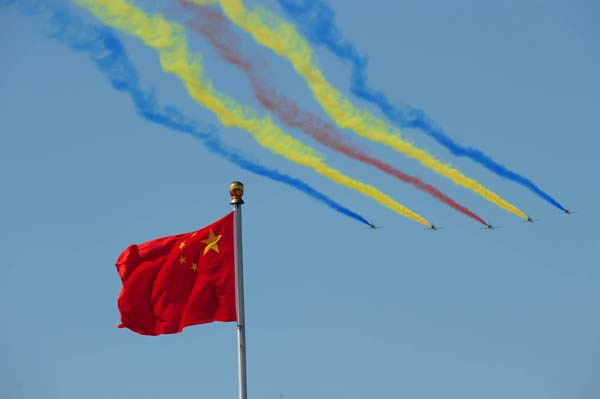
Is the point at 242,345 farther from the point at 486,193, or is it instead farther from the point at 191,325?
the point at 486,193

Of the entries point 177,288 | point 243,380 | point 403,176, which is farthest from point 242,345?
point 403,176

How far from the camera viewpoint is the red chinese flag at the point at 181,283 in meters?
40.2

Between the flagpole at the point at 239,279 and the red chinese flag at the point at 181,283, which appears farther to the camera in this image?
the red chinese flag at the point at 181,283

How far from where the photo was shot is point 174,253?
41531 mm

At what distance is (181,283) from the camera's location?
41.1 metres

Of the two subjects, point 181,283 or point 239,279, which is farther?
point 181,283

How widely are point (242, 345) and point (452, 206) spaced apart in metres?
41.3

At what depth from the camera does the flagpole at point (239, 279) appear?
3747cm

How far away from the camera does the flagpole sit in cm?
3747

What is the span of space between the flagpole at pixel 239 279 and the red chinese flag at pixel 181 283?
806 mm

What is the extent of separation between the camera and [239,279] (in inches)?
1531

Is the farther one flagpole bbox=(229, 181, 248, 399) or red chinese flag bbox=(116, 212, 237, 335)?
red chinese flag bbox=(116, 212, 237, 335)

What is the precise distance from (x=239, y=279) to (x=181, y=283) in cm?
294

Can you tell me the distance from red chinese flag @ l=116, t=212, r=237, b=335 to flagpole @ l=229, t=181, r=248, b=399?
0.81 metres
